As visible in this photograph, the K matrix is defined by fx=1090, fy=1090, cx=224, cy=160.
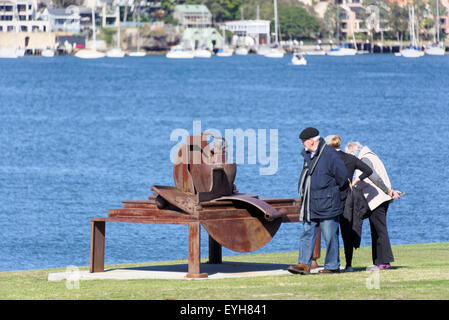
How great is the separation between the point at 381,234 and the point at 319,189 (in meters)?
1.61

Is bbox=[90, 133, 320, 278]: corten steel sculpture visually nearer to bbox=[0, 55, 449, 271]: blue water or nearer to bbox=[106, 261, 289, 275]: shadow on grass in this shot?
bbox=[106, 261, 289, 275]: shadow on grass

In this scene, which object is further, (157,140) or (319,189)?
(157,140)

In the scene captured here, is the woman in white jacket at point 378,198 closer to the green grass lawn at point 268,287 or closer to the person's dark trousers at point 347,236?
the green grass lawn at point 268,287

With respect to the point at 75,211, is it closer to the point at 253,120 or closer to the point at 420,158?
the point at 420,158

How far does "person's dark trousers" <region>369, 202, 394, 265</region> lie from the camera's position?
1388 centimetres

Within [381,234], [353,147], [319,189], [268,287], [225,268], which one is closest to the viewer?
[268,287]

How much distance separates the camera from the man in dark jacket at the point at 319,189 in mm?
12672

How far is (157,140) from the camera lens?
205ft

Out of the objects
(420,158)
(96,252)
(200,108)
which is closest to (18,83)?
(200,108)

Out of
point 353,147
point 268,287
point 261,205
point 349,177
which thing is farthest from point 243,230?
point 268,287

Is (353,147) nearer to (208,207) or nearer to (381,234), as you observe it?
(381,234)

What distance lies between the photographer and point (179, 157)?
1372 centimetres

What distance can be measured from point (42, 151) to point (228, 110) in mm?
34118

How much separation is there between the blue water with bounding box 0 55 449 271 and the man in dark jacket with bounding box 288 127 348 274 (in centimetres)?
1307
